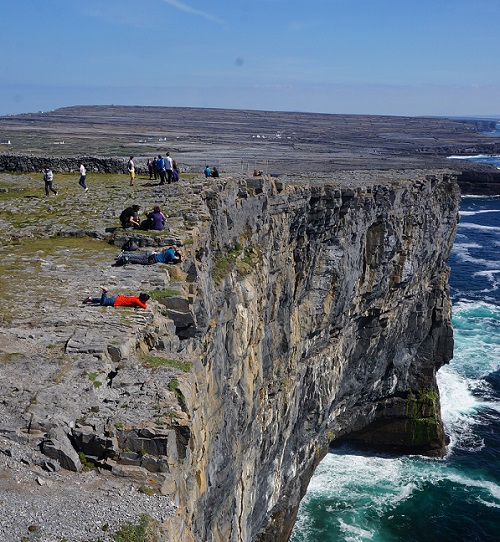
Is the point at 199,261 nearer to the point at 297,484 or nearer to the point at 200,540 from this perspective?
the point at 200,540

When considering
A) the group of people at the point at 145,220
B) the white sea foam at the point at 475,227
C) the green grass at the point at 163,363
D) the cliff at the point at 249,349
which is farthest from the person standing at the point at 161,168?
the white sea foam at the point at 475,227

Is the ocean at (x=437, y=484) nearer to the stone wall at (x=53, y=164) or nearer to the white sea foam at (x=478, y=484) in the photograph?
the white sea foam at (x=478, y=484)

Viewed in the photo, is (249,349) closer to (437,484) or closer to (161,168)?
(161,168)

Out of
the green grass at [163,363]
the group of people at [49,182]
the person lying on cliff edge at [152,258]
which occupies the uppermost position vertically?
the group of people at [49,182]

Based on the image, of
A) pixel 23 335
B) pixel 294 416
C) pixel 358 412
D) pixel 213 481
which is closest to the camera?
pixel 23 335

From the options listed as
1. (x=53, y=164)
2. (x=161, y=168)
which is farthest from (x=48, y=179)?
(x=53, y=164)

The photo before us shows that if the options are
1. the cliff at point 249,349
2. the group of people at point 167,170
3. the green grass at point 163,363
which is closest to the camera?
the cliff at point 249,349

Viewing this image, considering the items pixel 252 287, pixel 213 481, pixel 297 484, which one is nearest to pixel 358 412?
pixel 297 484
